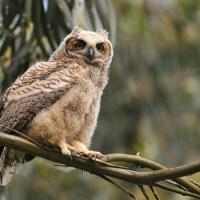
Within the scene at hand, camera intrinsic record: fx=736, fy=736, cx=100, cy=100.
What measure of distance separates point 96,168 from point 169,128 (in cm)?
699

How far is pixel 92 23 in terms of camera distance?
4270 mm

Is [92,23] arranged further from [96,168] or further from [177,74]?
[177,74]

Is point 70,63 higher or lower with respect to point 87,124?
higher

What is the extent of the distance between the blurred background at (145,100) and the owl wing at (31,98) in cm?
326

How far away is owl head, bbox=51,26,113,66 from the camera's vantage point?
3.46m

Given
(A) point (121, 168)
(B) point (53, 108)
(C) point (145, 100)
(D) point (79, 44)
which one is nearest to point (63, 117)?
(B) point (53, 108)

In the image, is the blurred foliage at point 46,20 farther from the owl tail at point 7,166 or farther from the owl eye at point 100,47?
the owl tail at point 7,166

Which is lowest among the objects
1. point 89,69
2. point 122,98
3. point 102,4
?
point 122,98

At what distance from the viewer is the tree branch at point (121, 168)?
7.66 feet

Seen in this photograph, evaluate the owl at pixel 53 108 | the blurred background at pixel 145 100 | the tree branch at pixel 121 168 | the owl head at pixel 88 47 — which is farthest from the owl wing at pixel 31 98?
the blurred background at pixel 145 100

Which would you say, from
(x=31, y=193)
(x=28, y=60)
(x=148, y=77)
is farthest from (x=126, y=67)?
(x=28, y=60)

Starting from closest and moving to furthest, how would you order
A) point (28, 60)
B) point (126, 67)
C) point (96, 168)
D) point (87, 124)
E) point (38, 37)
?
point (96, 168) < point (87, 124) < point (38, 37) < point (28, 60) < point (126, 67)

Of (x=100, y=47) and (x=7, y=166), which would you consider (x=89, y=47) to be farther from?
(x=7, y=166)

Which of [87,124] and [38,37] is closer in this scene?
[87,124]
